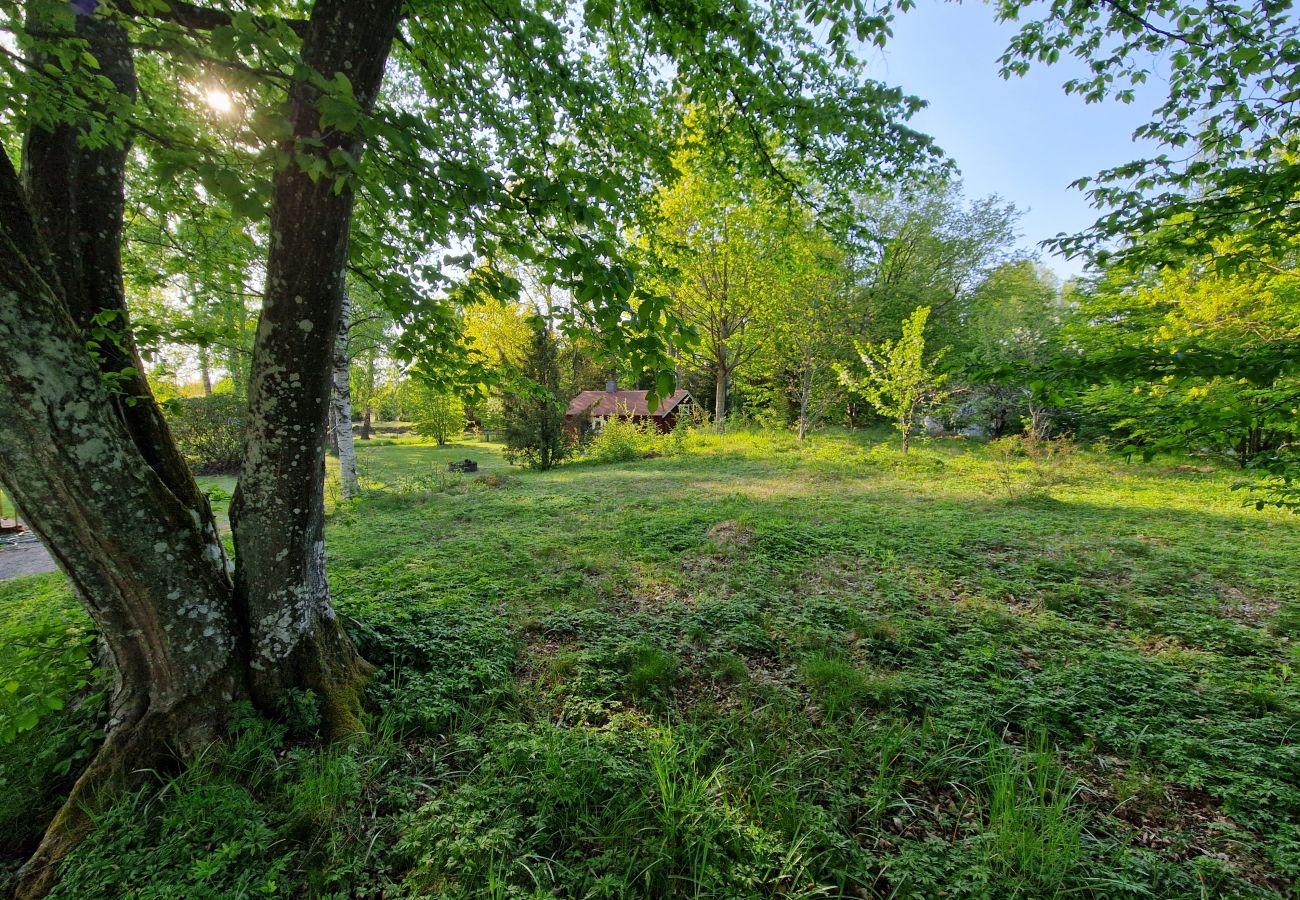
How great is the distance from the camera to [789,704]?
2912 millimetres

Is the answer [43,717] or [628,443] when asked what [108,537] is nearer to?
[43,717]

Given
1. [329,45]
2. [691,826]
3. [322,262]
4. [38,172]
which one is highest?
[329,45]

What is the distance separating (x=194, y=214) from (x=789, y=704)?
5.01m

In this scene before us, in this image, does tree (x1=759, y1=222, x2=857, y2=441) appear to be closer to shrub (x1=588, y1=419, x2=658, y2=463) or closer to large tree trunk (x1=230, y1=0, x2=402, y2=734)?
shrub (x1=588, y1=419, x2=658, y2=463)

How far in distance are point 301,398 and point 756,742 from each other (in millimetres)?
2999

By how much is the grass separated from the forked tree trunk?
0.97 ft

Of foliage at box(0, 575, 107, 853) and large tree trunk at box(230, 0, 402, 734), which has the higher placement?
large tree trunk at box(230, 0, 402, 734)

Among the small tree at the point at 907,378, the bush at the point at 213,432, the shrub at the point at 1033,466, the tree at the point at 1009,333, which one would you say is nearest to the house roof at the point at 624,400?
the small tree at the point at 907,378

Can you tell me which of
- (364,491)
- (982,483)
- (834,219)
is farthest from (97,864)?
(982,483)

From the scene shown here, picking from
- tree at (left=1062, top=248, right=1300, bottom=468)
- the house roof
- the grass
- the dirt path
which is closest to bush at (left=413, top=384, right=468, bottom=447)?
the house roof

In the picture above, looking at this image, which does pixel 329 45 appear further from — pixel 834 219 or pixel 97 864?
pixel 834 219

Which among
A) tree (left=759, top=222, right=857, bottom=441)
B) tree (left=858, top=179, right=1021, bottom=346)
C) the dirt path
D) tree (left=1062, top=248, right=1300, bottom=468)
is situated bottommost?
the dirt path

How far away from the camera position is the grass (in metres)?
1.90

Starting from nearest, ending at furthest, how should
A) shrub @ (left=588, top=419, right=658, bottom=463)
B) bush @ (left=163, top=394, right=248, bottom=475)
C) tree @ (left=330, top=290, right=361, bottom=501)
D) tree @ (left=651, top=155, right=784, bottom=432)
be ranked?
tree @ (left=330, top=290, right=361, bottom=501), shrub @ (left=588, top=419, right=658, bottom=463), bush @ (left=163, top=394, right=248, bottom=475), tree @ (left=651, top=155, right=784, bottom=432)
